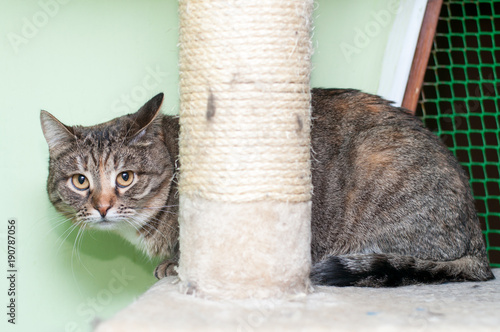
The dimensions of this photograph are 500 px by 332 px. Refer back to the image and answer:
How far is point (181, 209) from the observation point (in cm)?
156

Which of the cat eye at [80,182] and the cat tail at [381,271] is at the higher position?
the cat eye at [80,182]

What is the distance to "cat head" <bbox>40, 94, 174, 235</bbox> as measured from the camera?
6.24 ft

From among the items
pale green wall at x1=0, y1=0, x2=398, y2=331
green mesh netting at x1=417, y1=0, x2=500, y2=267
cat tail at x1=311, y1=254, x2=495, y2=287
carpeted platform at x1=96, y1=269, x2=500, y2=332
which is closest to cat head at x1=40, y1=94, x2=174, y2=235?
pale green wall at x1=0, y1=0, x2=398, y2=331

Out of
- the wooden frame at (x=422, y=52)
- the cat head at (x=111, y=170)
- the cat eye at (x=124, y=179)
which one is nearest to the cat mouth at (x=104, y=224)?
the cat head at (x=111, y=170)

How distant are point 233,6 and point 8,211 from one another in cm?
146

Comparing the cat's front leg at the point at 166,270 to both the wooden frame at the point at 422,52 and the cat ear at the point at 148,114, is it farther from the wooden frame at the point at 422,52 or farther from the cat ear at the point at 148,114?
the wooden frame at the point at 422,52

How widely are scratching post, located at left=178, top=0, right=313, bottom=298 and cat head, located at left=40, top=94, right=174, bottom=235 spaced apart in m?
0.52

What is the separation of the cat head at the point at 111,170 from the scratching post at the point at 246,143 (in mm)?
522

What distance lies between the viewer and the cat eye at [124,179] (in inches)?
76.3

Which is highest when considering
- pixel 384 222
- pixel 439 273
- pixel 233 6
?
pixel 233 6

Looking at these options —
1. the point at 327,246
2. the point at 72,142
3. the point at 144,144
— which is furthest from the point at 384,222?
the point at 72,142

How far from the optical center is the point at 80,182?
195 cm

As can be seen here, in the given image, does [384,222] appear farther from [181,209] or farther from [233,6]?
[233,6]

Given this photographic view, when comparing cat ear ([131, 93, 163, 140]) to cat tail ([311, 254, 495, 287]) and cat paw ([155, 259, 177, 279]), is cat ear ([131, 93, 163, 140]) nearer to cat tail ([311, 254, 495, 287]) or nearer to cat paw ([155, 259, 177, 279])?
cat paw ([155, 259, 177, 279])
